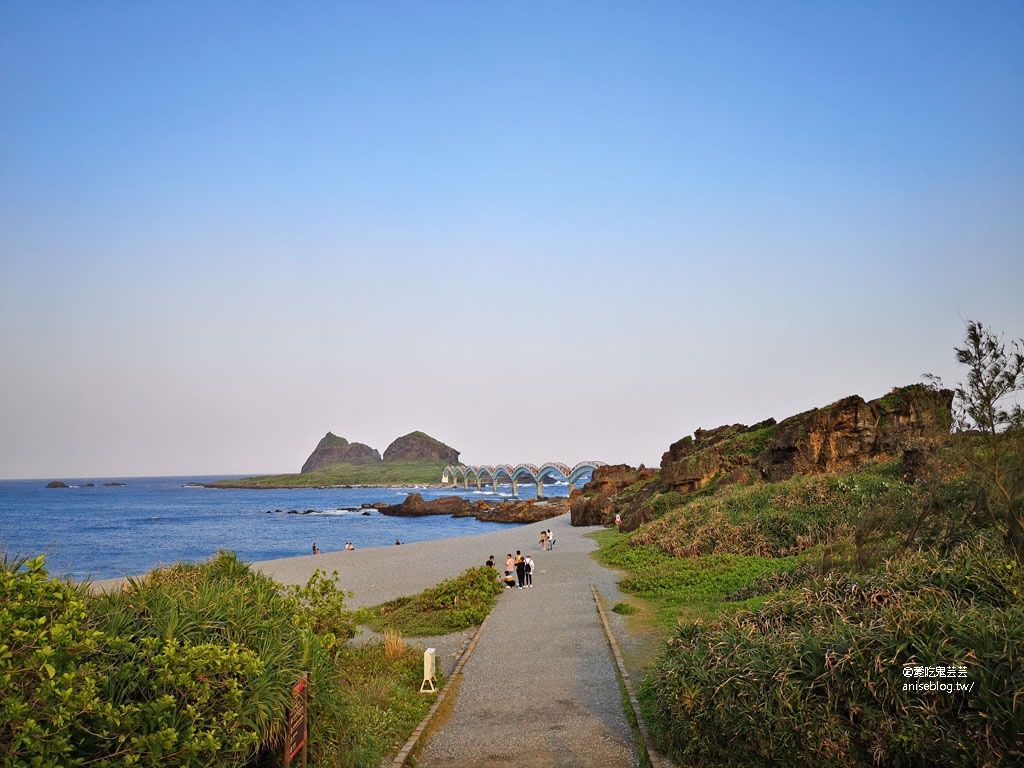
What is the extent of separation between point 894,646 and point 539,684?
650 centimetres

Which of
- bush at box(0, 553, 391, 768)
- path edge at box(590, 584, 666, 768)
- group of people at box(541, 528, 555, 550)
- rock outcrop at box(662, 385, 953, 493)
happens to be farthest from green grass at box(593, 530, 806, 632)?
rock outcrop at box(662, 385, 953, 493)

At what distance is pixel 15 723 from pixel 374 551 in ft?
137

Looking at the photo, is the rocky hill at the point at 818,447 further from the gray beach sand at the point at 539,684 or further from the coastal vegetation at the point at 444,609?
the coastal vegetation at the point at 444,609

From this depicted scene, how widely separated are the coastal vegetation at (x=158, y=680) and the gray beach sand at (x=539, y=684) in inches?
55.3

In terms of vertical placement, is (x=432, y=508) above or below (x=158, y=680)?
below

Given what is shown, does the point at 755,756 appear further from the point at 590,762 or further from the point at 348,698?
the point at 348,698

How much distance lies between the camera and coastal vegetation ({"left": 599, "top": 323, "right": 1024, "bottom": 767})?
23.8ft

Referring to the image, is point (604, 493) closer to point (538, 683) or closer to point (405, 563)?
point (405, 563)

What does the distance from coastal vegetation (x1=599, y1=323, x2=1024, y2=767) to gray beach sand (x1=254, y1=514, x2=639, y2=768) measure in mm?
951

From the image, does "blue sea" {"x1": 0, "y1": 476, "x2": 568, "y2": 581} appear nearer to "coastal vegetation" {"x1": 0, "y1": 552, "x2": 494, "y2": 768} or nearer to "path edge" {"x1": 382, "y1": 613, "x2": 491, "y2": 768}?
"path edge" {"x1": 382, "y1": 613, "x2": 491, "y2": 768}

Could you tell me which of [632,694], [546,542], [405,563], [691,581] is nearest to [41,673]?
[632,694]

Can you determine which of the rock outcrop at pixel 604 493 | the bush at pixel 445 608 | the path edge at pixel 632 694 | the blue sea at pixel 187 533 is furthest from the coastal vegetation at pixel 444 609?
the rock outcrop at pixel 604 493

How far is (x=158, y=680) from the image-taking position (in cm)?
634

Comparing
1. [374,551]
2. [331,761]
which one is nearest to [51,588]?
[331,761]
